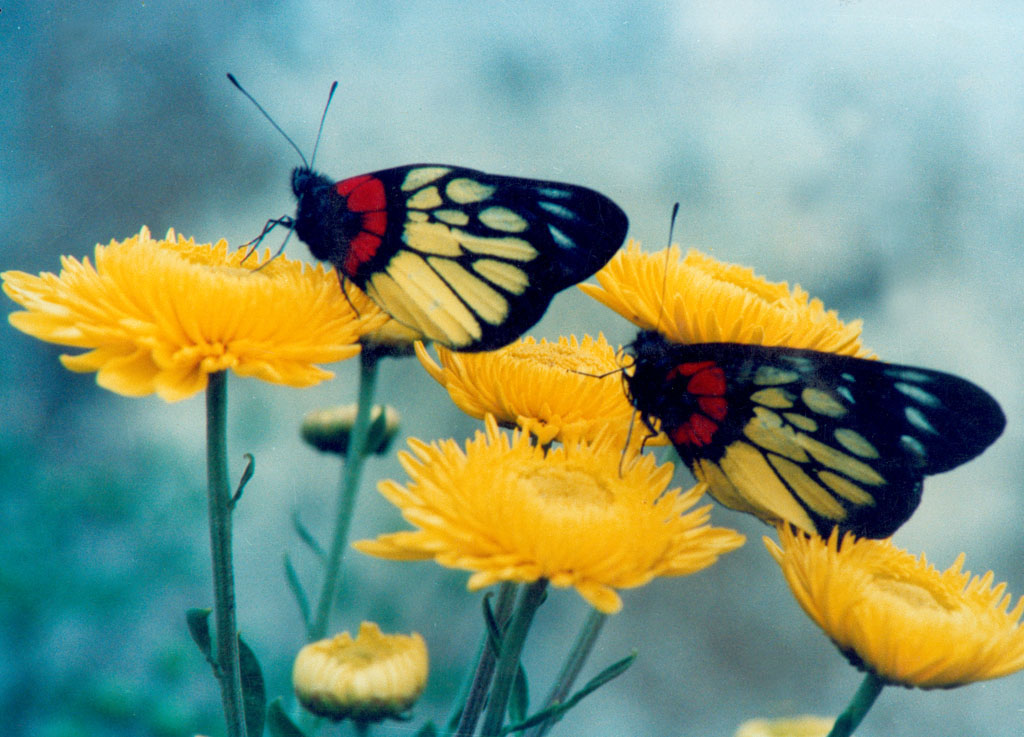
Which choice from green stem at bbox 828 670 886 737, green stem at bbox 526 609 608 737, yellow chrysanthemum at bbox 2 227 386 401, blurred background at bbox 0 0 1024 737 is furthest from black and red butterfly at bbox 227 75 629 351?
green stem at bbox 828 670 886 737

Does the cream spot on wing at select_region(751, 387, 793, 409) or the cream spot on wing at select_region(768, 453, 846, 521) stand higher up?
the cream spot on wing at select_region(751, 387, 793, 409)

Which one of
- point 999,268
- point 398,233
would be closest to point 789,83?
point 999,268

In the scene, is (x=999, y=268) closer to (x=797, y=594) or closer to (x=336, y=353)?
(x=797, y=594)

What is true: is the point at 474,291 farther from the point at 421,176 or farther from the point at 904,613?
the point at 904,613

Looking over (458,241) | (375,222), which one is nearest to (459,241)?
(458,241)

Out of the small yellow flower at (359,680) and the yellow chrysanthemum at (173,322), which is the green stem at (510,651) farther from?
the yellow chrysanthemum at (173,322)

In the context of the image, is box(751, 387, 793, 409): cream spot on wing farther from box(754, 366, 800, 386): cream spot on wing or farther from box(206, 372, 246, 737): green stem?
box(206, 372, 246, 737): green stem
